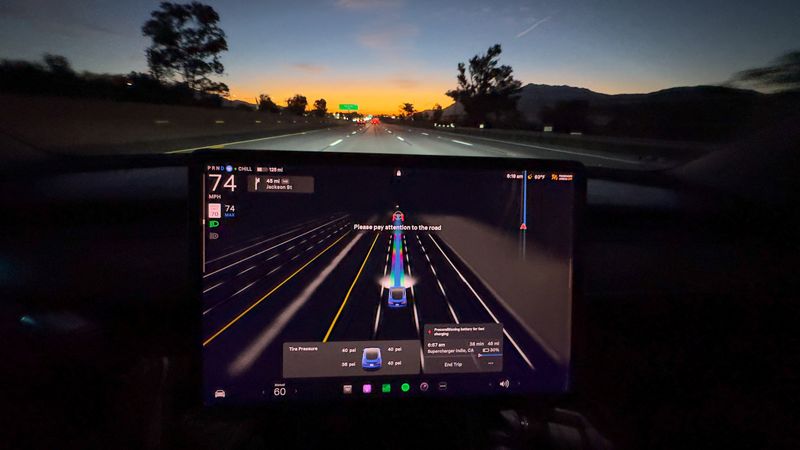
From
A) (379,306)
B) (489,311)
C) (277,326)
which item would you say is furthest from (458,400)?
(277,326)

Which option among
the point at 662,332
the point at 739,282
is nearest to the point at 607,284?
the point at 662,332

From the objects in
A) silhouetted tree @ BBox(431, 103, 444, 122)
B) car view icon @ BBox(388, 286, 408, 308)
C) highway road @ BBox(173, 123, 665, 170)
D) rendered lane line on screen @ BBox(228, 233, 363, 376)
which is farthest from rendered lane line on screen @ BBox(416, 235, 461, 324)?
silhouetted tree @ BBox(431, 103, 444, 122)

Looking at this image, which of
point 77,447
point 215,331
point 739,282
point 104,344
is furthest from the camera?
point 739,282

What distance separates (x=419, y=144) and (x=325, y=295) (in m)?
1.78

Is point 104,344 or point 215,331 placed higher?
point 215,331

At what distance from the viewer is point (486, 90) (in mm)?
3400

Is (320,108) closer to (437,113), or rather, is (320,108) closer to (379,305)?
(437,113)

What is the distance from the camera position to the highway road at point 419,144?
3.15 meters

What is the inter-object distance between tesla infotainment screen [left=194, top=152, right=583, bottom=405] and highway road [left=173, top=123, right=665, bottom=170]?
60 cm

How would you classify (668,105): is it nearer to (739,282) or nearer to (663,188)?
(663,188)

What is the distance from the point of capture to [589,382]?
9.11 ft

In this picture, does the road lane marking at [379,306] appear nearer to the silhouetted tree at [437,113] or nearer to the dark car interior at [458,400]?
the dark car interior at [458,400]

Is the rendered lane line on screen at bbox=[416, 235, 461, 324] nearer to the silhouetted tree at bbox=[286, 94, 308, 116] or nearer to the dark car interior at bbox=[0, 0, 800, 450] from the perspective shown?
the dark car interior at bbox=[0, 0, 800, 450]

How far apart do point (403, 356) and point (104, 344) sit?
1666mm
